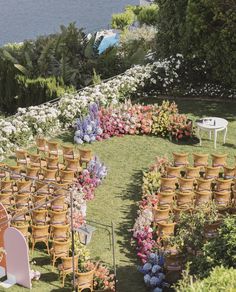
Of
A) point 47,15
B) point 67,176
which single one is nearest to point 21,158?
point 67,176

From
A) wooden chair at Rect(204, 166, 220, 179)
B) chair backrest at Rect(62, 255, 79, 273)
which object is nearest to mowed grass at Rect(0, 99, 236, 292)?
chair backrest at Rect(62, 255, 79, 273)

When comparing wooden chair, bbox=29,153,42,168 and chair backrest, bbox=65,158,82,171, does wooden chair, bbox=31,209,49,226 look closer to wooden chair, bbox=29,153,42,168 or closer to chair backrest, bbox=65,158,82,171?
chair backrest, bbox=65,158,82,171

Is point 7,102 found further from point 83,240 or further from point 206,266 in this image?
point 206,266

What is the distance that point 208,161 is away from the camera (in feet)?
63.4

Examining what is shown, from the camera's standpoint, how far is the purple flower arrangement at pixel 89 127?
67.8 feet

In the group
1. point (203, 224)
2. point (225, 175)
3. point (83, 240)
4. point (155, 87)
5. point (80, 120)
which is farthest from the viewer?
point (155, 87)

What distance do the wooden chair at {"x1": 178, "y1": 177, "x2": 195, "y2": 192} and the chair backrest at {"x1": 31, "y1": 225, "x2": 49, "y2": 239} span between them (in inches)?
161

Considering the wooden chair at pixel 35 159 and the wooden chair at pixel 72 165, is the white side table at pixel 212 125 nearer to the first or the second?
the wooden chair at pixel 72 165

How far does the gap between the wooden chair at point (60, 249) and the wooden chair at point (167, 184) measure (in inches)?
154

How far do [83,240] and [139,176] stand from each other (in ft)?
15.0

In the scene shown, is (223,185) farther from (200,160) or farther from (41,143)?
(41,143)

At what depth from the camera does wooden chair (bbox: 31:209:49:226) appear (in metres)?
14.3

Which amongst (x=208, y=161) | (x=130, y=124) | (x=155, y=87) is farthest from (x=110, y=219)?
(x=155, y=87)

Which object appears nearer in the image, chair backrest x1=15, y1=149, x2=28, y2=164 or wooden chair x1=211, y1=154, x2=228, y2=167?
wooden chair x1=211, y1=154, x2=228, y2=167
